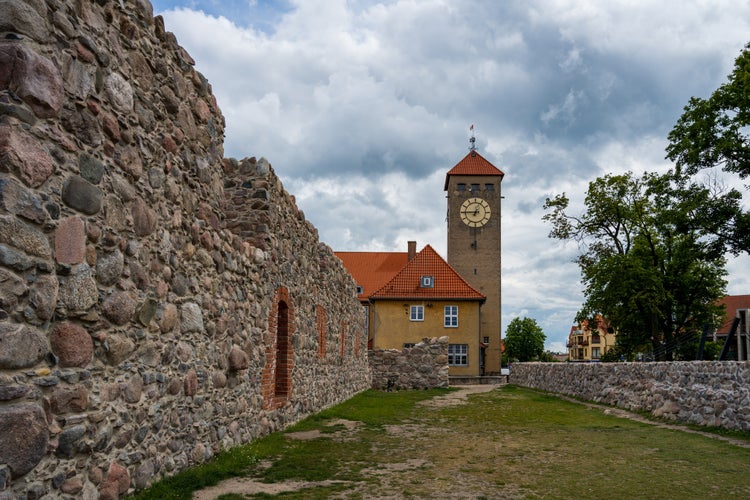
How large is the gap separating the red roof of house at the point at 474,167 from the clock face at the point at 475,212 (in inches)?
96.1

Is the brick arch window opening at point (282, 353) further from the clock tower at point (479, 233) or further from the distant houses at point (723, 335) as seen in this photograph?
the clock tower at point (479, 233)

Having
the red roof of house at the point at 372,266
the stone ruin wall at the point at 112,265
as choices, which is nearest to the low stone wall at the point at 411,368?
the stone ruin wall at the point at 112,265

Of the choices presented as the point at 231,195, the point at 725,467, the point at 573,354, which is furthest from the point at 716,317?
the point at 573,354

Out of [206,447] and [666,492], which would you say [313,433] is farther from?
[666,492]

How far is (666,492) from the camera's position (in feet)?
18.6

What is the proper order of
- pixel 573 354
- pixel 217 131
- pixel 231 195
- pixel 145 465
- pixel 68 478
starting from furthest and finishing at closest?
pixel 573 354
pixel 231 195
pixel 217 131
pixel 145 465
pixel 68 478

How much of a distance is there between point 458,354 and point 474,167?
716 inches

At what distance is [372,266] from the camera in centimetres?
4822

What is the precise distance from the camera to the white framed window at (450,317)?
36.1m

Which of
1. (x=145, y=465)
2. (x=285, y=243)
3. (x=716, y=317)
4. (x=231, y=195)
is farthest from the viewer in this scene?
(x=716, y=317)

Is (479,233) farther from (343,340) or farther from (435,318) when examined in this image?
(343,340)

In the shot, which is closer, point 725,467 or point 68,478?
point 68,478

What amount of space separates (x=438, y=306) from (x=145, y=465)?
105ft

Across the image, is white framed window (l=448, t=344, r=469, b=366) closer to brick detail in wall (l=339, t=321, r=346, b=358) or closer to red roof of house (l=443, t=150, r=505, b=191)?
red roof of house (l=443, t=150, r=505, b=191)
